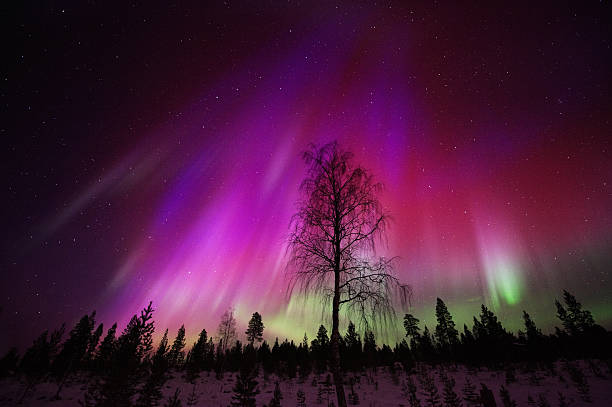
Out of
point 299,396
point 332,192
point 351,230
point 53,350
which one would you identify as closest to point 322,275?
point 351,230

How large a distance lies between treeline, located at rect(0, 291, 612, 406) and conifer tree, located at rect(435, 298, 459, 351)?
0.22 m

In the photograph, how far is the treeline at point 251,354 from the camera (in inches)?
530

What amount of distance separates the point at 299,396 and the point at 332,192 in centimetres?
1660

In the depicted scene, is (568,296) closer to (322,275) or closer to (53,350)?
(322,275)

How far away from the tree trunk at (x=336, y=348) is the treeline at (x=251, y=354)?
1086 millimetres

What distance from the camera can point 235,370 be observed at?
1617 inches

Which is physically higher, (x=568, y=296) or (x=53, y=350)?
(x=568, y=296)

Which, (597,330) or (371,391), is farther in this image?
(597,330)

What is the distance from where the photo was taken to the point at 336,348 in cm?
833

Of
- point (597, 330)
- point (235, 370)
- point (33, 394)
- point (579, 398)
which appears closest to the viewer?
point (579, 398)

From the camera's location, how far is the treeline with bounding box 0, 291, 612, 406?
44.2 ft

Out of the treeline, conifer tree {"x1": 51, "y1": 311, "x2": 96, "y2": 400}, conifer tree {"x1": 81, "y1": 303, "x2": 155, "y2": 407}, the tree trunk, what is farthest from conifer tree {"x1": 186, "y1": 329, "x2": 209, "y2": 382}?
the tree trunk

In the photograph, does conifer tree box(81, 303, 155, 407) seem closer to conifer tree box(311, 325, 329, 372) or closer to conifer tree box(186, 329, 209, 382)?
conifer tree box(186, 329, 209, 382)

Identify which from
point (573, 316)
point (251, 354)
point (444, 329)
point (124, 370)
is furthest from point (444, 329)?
point (124, 370)
